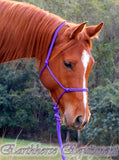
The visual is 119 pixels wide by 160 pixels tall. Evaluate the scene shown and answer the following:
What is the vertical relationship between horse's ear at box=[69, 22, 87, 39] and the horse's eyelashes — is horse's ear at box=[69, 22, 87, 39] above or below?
above

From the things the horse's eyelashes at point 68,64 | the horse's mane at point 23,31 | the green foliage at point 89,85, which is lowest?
the green foliage at point 89,85

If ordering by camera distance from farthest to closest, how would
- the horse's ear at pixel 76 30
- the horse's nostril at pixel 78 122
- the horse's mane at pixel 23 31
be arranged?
the horse's mane at pixel 23 31 → the horse's ear at pixel 76 30 → the horse's nostril at pixel 78 122

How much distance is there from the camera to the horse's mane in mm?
2859

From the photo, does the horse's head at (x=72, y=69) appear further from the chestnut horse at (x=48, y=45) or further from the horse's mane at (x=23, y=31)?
the horse's mane at (x=23, y=31)

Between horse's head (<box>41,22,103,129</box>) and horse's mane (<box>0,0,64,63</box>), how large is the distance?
0.57 ft

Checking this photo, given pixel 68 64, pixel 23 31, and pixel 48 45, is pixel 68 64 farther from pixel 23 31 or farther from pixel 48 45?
pixel 23 31

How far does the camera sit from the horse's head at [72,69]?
2.52m

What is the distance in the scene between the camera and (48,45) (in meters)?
2.90

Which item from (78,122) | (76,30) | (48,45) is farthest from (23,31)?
(78,122)

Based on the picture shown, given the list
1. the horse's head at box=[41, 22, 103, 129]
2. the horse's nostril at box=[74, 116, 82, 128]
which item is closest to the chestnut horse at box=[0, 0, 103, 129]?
the horse's head at box=[41, 22, 103, 129]

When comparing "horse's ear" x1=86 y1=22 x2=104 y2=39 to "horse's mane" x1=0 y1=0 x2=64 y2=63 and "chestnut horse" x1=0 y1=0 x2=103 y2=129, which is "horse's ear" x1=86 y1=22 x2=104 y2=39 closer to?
"chestnut horse" x1=0 y1=0 x2=103 y2=129

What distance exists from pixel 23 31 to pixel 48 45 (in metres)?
0.35

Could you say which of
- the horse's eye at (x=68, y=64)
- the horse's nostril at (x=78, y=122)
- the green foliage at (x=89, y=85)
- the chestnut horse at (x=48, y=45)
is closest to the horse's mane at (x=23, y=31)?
the chestnut horse at (x=48, y=45)

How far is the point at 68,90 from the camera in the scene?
2.63 meters
